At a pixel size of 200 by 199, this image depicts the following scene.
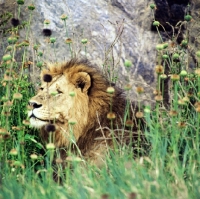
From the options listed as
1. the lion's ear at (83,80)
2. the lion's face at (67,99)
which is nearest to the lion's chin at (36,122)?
the lion's face at (67,99)

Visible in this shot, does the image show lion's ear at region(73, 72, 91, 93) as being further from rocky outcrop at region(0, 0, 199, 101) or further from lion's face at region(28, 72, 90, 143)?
rocky outcrop at region(0, 0, 199, 101)

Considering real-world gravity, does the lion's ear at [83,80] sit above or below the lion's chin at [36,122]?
above

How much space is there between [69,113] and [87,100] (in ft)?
0.71

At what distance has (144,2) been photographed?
26.3 ft

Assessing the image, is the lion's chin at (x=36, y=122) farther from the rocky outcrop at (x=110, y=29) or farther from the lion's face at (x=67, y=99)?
the rocky outcrop at (x=110, y=29)

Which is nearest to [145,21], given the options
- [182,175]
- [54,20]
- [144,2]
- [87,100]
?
[144,2]

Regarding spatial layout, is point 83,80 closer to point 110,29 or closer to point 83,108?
point 83,108

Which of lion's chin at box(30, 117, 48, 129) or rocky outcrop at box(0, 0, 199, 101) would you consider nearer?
lion's chin at box(30, 117, 48, 129)

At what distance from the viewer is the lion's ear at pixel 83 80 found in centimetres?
681

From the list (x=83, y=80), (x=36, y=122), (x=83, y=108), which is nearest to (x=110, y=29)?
(x=83, y=80)

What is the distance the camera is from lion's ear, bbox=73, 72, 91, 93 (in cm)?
681

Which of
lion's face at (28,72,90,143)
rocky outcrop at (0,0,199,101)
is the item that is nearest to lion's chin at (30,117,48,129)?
lion's face at (28,72,90,143)

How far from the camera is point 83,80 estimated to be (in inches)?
269

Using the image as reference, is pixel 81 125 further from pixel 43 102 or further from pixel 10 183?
pixel 10 183
